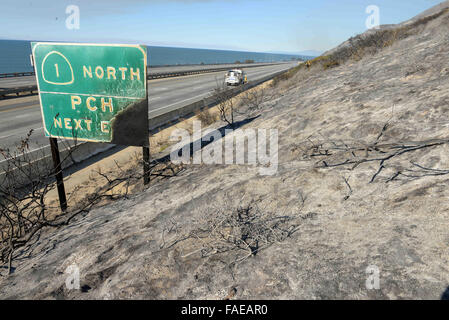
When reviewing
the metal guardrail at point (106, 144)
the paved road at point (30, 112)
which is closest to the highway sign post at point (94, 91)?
the metal guardrail at point (106, 144)

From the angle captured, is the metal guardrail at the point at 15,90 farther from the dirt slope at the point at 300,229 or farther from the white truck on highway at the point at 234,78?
the dirt slope at the point at 300,229

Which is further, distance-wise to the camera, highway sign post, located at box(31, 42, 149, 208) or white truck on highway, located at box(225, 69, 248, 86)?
white truck on highway, located at box(225, 69, 248, 86)

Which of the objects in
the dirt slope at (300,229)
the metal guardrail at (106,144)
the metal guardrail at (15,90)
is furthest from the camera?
the metal guardrail at (15,90)

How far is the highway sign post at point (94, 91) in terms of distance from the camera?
6473 millimetres

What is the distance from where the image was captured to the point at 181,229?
431cm

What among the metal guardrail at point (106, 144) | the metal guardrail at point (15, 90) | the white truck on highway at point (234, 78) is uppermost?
the white truck on highway at point (234, 78)

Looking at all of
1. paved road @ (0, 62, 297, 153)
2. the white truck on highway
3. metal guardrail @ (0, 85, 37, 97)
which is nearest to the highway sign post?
paved road @ (0, 62, 297, 153)

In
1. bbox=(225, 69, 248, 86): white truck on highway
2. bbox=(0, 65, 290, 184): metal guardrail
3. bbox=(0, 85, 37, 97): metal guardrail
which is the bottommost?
bbox=(0, 65, 290, 184): metal guardrail

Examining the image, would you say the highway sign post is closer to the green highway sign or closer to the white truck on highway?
the green highway sign

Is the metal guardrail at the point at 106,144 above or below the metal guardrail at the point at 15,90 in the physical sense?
below

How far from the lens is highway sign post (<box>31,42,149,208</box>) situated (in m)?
6.47

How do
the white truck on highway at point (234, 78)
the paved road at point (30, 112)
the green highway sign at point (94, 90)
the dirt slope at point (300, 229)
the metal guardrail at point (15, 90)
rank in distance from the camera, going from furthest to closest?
the white truck on highway at point (234, 78) → the metal guardrail at point (15, 90) → the paved road at point (30, 112) → the green highway sign at point (94, 90) → the dirt slope at point (300, 229)
